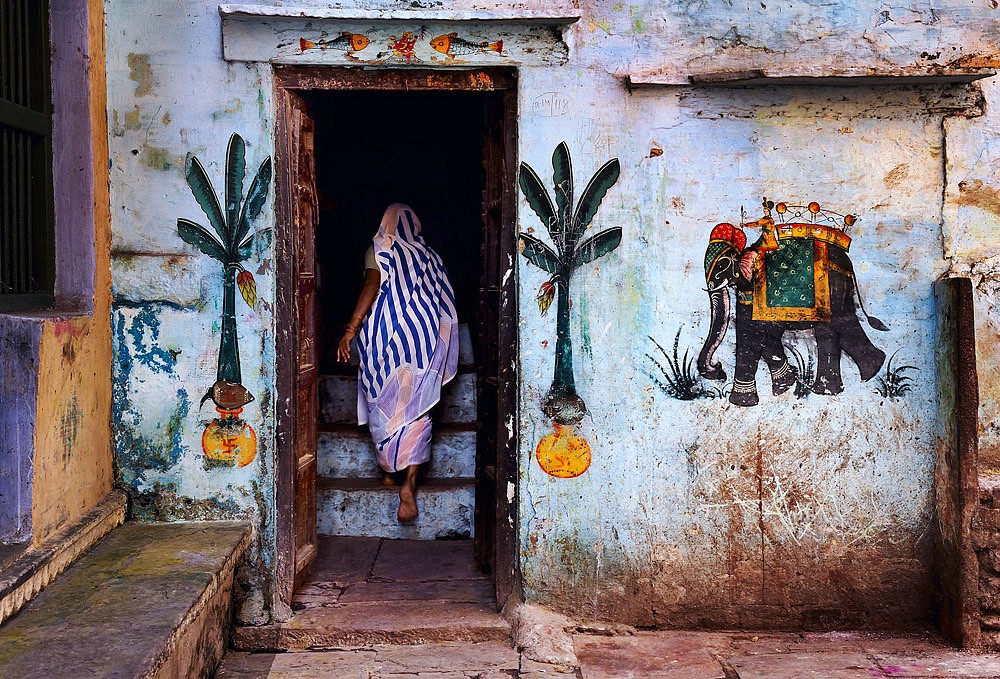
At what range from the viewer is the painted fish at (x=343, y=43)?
3754 millimetres

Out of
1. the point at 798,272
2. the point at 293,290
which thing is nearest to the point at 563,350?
the point at 798,272

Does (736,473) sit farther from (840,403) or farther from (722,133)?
(722,133)

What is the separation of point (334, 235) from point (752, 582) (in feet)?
12.7

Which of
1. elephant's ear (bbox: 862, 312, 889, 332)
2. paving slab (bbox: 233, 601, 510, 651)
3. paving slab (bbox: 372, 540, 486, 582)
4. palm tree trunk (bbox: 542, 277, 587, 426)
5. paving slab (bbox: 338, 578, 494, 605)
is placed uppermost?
elephant's ear (bbox: 862, 312, 889, 332)

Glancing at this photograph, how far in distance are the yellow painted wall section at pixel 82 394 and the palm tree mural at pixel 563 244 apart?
176cm

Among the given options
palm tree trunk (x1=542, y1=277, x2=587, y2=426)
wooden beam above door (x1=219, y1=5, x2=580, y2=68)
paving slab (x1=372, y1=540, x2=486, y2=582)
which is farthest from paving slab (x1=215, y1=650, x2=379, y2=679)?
wooden beam above door (x1=219, y1=5, x2=580, y2=68)

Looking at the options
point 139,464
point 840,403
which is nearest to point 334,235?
point 139,464

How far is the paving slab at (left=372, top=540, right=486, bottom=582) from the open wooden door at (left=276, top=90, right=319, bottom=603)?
0.52 metres

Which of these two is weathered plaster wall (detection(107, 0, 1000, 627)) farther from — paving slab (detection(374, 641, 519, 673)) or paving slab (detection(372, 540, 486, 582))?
paving slab (detection(372, 540, 486, 582))

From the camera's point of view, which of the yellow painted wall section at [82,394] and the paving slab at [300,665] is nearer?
the yellow painted wall section at [82,394]

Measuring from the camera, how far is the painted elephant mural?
12.9ft

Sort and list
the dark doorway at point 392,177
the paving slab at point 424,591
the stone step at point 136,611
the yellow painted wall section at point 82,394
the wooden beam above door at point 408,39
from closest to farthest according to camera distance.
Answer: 1. the stone step at point 136,611
2. the yellow painted wall section at point 82,394
3. the wooden beam above door at point 408,39
4. the paving slab at point 424,591
5. the dark doorway at point 392,177

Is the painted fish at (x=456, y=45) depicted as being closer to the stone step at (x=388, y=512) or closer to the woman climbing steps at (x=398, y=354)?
the woman climbing steps at (x=398, y=354)

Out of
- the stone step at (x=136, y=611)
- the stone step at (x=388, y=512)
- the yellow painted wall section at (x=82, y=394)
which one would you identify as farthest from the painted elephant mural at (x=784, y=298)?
the yellow painted wall section at (x=82, y=394)
